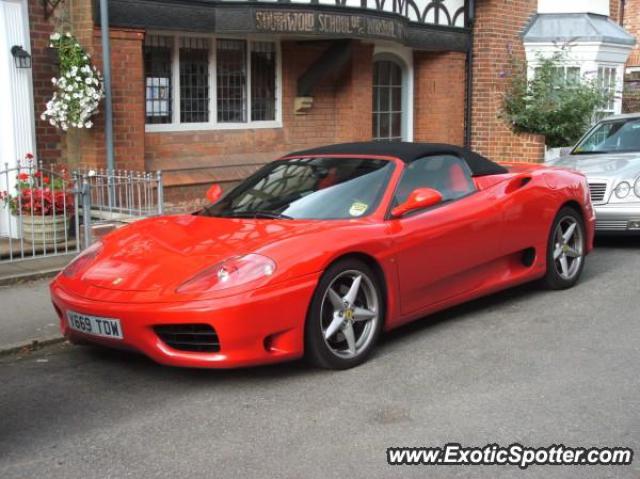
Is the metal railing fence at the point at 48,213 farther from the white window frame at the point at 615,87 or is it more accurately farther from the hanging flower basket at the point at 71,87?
the white window frame at the point at 615,87

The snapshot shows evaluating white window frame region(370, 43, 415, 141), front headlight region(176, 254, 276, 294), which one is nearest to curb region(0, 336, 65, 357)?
front headlight region(176, 254, 276, 294)

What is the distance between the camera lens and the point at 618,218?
31.6 feet

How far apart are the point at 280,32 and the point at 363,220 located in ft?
21.8

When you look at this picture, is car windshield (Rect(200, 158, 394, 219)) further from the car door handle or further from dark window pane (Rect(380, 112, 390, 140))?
dark window pane (Rect(380, 112, 390, 140))

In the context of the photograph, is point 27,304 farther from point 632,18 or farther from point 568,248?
point 632,18

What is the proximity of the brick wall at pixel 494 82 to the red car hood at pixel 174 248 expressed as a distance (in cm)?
1161

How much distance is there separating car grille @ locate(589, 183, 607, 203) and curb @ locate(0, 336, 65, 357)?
6147 millimetres

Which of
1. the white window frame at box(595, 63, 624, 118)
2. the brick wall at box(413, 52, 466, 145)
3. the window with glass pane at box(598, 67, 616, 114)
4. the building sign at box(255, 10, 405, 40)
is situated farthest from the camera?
the white window frame at box(595, 63, 624, 118)

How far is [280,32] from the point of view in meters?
11.8

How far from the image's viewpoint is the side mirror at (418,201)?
19.5ft

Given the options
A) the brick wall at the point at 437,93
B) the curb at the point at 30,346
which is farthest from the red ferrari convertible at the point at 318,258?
the brick wall at the point at 437,93
